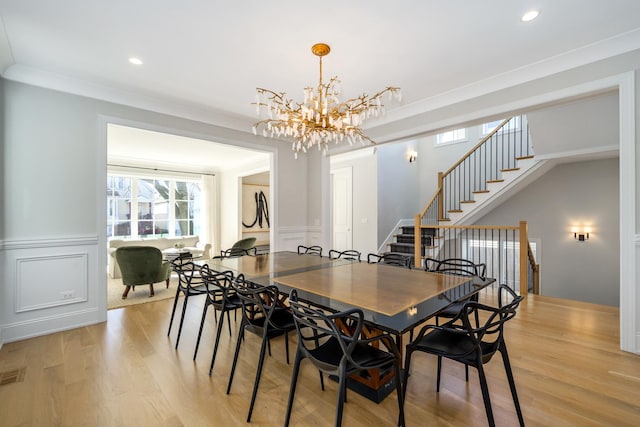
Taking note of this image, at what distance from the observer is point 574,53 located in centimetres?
268

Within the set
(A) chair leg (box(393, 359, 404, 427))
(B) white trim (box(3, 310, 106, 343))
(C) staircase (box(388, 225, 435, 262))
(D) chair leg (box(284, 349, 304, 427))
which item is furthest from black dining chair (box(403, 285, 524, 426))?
(C) staircase (box(388, 225, 435, 262))

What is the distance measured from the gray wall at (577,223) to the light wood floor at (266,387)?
11.2ft

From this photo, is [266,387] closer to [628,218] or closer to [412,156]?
[628,218]

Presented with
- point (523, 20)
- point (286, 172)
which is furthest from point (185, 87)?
point (523, 20)

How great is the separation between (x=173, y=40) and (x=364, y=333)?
2839 mm

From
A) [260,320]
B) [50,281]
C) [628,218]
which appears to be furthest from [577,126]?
[50,281]

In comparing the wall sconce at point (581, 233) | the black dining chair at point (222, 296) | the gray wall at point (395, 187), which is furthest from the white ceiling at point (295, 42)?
the wall sconce at point (581, 233)

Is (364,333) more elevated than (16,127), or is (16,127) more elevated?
(16,127)

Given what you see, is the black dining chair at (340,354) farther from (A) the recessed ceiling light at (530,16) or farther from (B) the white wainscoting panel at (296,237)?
(B) the white wainscoting panel at (296,237)

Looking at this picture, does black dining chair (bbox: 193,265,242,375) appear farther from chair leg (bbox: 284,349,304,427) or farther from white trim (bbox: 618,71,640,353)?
white trim (bbox: 618,71,640,353)

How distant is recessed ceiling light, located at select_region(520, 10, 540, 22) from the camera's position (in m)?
2.16

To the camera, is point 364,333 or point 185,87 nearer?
point 364,333

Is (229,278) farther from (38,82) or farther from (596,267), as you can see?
(596,267)

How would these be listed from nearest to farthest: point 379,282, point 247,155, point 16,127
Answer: point 379,282 → point 16,127 → point 247,155
